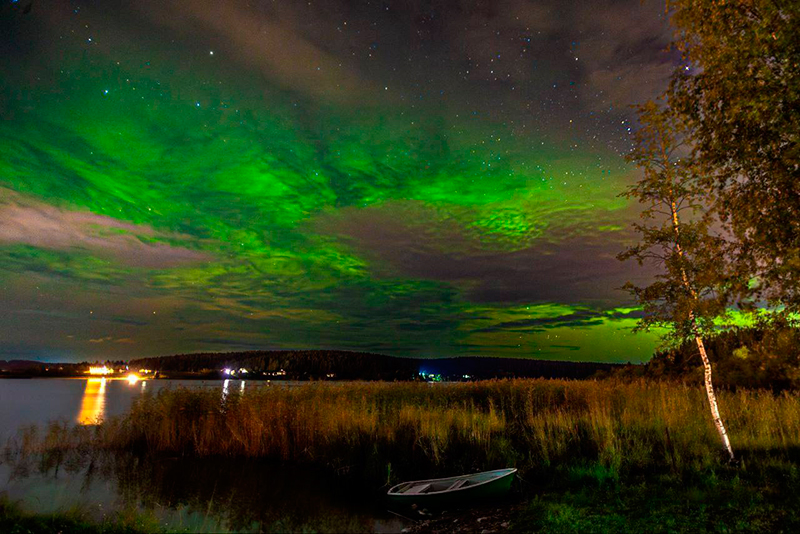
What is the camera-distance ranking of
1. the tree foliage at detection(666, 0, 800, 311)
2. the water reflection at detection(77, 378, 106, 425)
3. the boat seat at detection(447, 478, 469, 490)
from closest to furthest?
1. the tree foliage at detection(666, 0, 800, 311)
2. the boat seat at detection(447, 478, 469, 490)
3. the water reflection at detection(77, 378, 106, 425)

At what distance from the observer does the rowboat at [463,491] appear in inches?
411

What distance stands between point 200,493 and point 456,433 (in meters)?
8.31

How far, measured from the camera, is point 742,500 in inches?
314

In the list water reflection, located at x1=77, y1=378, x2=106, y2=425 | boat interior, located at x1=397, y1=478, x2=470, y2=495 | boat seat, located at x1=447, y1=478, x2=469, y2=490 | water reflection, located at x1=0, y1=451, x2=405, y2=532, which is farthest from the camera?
water reflection, located at x1=77, y1=378, x2=106, y2=425

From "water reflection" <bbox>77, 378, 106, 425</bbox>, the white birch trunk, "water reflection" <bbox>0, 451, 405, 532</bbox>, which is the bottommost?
"water reflection" <bbox>0, 451, 405, 532</bbox>

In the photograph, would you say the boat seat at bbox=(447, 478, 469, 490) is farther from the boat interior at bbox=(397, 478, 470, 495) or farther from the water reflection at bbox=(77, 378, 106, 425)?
the water reflection at bbox=(77, 378, 106, 425)

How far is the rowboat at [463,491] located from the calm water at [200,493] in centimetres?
70

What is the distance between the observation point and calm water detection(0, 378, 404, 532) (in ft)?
38.0

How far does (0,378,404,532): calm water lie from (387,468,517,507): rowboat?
697mm

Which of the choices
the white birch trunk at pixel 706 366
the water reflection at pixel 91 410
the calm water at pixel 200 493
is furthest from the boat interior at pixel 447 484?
the water reflection at pixel 91 410

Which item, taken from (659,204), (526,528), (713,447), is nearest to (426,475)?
(526,528)

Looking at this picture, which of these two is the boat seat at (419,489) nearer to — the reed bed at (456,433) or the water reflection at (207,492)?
the water reflection at (207,492)

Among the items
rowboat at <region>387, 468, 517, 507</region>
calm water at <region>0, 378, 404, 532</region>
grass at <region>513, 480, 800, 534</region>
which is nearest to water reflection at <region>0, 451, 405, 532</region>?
calm water at <region>0, 378, 404, 532</region>

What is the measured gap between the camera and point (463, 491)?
34.4 feet
